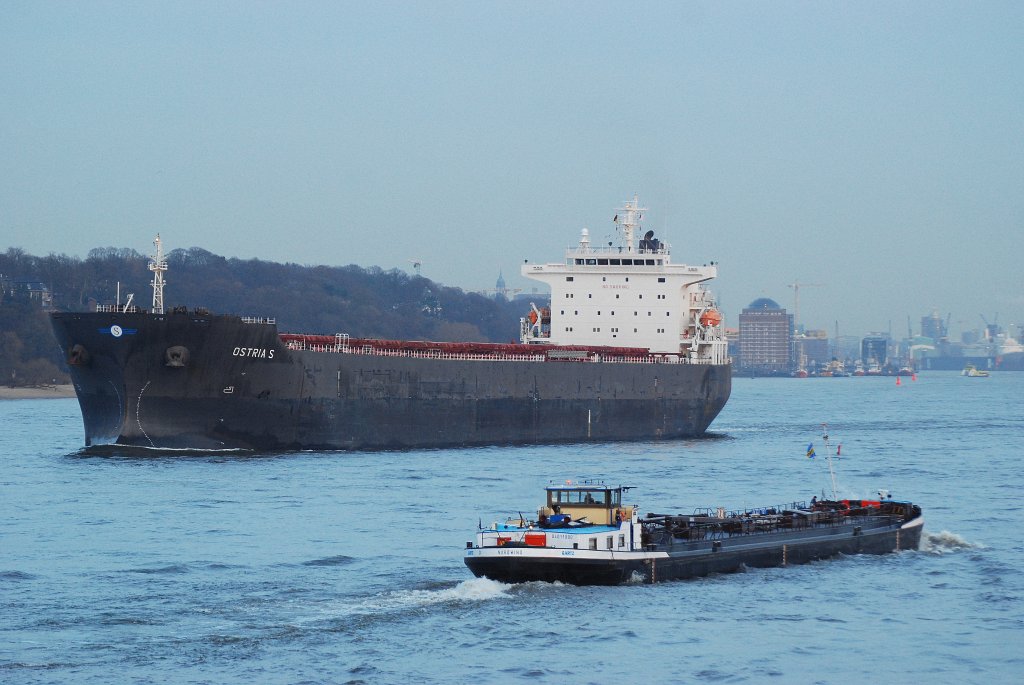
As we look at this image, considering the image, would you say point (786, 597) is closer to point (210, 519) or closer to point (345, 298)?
point (210, 519)

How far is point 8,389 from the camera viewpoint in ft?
373

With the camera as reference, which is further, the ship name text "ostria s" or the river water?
the ship name text "ostria s"

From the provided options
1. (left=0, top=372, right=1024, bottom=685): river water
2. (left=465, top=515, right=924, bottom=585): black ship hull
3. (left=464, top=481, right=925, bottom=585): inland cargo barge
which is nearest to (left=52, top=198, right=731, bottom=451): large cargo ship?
(left=0, top=372, right=1024, bottom=685): river water

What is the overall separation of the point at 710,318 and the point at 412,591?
42326 mm

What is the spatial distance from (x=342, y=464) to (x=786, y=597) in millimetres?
21276

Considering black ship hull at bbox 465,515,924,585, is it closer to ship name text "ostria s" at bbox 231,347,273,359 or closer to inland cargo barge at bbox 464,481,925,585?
inland cargo barge at bbox 464,481,925,585

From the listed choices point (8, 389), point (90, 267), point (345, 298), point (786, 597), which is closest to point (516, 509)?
point (786, 597)

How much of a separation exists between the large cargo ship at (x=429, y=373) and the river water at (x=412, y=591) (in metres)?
1.56

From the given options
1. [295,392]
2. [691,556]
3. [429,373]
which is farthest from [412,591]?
[429,373]

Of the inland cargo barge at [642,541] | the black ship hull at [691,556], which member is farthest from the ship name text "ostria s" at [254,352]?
the black ship hull at [691,556]

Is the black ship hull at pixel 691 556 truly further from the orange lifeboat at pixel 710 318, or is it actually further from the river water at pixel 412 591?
the orange lifeboat at pixel 710 318

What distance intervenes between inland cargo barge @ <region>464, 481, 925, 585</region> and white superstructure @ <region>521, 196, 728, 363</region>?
3291 cm

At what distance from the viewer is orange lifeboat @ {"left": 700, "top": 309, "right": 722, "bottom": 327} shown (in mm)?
65750

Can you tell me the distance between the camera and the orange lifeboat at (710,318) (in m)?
65.8
